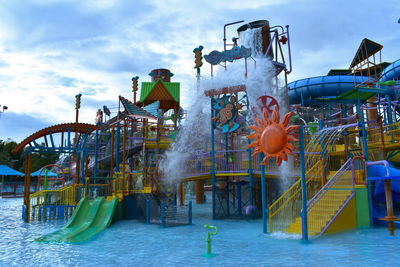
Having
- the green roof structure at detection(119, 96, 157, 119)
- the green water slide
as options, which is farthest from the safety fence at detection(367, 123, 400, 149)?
the green water slide

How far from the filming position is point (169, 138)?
21703 mm

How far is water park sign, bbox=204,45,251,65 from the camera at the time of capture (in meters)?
18.2

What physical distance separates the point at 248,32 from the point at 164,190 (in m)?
12.2

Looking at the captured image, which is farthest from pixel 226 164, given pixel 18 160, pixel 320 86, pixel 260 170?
pixel 18 160

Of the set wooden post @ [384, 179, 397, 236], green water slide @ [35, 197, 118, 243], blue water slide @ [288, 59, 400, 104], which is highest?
blue water slide @ [288, 59, 400, 104]

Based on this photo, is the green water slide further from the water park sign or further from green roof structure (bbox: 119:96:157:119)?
the water park sign

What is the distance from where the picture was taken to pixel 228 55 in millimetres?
18688

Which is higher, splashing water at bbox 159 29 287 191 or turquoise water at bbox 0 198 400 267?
splashing water at bbox 159 29 287 191

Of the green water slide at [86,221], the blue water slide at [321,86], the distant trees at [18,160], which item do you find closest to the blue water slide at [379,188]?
the green water slide at [86,221]

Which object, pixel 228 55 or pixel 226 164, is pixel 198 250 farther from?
pixel 228 55

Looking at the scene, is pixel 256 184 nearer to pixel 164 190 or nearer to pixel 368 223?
pixel 164 190

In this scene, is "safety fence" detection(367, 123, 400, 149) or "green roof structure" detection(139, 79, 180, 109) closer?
"safety fence" detection(367, 123, 400, 149)

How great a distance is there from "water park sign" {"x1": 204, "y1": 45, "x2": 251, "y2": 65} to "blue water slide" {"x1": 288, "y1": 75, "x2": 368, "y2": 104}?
537 inches

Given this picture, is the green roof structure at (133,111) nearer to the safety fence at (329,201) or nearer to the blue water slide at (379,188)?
the safety fence at (329,201)
